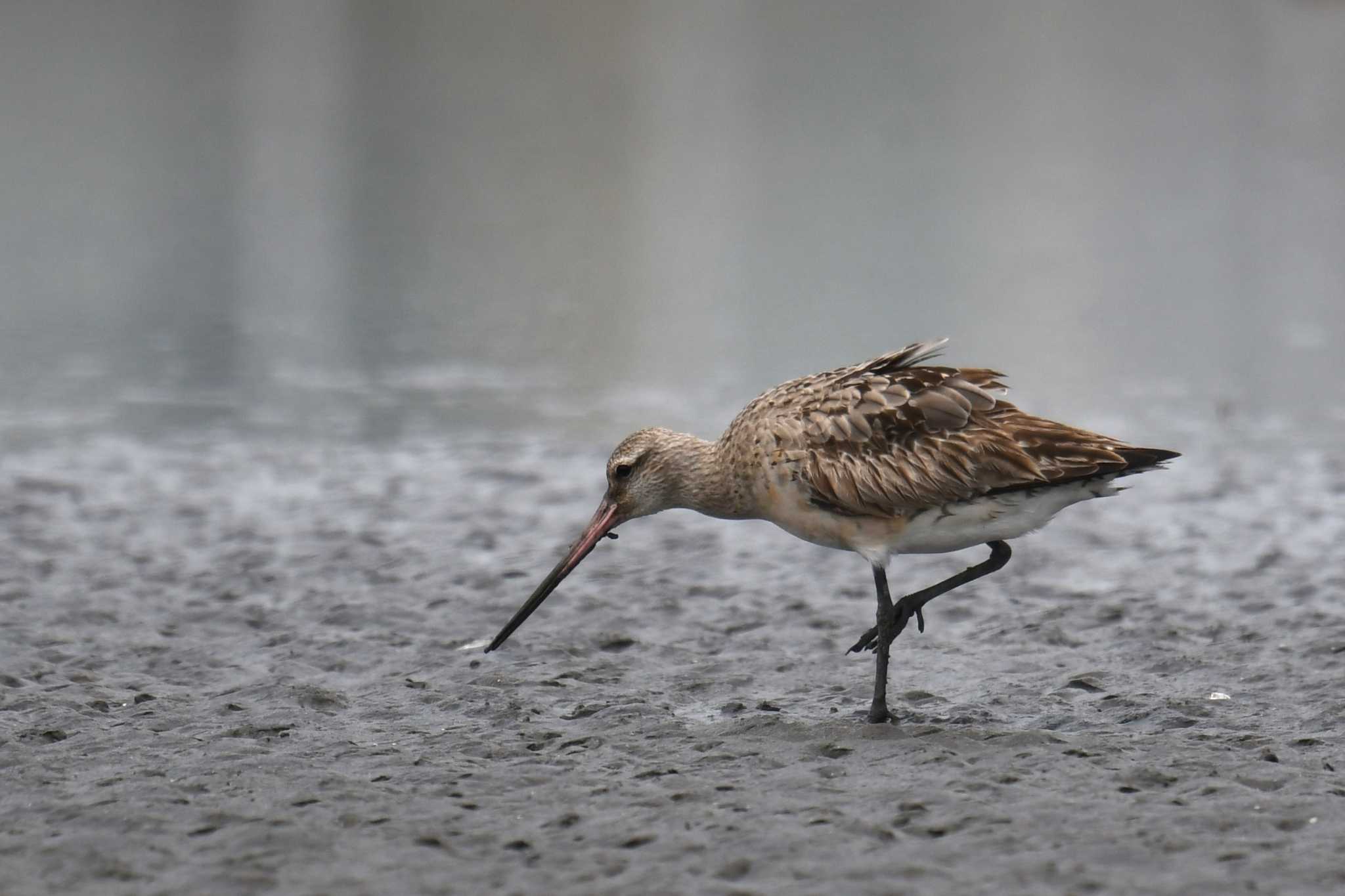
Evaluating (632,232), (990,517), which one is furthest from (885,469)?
(632,232)

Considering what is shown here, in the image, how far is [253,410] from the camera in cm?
1562

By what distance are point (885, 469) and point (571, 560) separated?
163 cm

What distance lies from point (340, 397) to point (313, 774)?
9.77m

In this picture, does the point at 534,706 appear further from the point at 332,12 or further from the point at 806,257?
the point at 332,12

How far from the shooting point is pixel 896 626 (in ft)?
25.7

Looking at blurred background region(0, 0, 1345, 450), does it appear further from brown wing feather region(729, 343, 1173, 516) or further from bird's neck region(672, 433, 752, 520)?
brown wing feather region(729, 343, 1173, 516)

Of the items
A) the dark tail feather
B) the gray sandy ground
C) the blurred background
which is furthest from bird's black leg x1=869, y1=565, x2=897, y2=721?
the blurred background

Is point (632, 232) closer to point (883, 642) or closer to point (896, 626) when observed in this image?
point (896, 626)

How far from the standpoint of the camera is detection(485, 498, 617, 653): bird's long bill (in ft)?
27.1

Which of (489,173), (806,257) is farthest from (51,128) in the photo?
(806,257)

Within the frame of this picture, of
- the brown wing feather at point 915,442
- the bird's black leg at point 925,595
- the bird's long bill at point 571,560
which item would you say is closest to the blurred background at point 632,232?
the bird's long bill at point 571,560

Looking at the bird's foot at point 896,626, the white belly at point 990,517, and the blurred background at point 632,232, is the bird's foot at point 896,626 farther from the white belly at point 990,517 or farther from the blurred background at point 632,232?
the blurred background at point 632,232

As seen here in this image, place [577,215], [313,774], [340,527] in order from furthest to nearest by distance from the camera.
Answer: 1. [577,215]
2. [340,527]
3. [313,774]

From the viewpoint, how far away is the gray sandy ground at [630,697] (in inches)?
233
